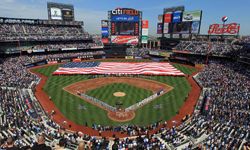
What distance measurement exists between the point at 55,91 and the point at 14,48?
34907mm

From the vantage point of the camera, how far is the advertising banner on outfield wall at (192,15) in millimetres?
69619

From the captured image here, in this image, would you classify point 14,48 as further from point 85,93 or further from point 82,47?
point 85,93

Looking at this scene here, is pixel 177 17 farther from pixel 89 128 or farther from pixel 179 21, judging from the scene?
pixel 89 128

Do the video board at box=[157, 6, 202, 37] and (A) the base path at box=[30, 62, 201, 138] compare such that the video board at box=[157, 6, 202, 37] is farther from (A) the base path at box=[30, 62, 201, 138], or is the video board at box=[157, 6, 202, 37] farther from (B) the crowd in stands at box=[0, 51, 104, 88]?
(B) the crowd in stands at box=[0, 51, 104, 88]

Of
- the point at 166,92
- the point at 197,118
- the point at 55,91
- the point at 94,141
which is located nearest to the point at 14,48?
the point at 55,91

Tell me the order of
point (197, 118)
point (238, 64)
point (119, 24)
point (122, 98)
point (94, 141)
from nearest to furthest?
point (94, 141) < point (197, 118) < point (122, 98) < point (238, 64) < point (119, 24)

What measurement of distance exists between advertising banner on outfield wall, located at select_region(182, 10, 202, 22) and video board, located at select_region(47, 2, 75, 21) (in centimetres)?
4811

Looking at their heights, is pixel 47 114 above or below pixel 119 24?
below

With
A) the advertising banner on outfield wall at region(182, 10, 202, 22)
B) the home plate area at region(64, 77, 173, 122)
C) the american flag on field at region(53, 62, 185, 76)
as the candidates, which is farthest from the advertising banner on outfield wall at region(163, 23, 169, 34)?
the home plate area at region(64, 77, 173, 122)

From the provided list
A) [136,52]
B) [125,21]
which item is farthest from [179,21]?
[125,21]

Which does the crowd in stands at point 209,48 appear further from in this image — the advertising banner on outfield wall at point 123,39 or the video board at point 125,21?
the video board at point 125,21

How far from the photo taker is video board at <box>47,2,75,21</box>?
76562mm

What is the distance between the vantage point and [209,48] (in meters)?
64.9

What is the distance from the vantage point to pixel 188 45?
7369 cm
